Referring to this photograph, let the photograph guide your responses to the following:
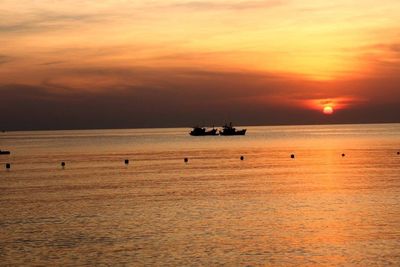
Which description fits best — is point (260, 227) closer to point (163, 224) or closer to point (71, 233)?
point (163, 224)

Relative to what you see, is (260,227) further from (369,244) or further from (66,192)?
(66,192)

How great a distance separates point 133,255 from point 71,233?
861cm

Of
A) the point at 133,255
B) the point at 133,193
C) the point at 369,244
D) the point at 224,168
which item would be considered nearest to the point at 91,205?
the point at 133,193

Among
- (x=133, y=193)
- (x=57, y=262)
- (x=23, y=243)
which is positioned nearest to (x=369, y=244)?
(x=57, y=262)

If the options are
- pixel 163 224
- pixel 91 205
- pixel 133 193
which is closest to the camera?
pixel 163 224

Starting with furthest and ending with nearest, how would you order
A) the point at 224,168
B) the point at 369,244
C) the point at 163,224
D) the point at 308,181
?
the point at 224,168 < the point at 308,181 < the point at 163,224 < the point at 369,244

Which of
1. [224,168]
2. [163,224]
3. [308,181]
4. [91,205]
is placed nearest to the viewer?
[163,224]

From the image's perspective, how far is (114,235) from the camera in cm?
4444

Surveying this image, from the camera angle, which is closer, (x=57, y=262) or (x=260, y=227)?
(x=57, y=262)

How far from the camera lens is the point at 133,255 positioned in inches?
1508

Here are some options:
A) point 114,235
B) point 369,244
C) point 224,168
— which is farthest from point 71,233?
point 224,168

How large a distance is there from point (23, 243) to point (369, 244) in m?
21.0

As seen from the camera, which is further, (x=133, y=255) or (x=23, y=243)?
(x=23, y=243)

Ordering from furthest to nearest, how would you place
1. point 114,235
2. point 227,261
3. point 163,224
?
point 163,224
point 114,235
point 227,261
